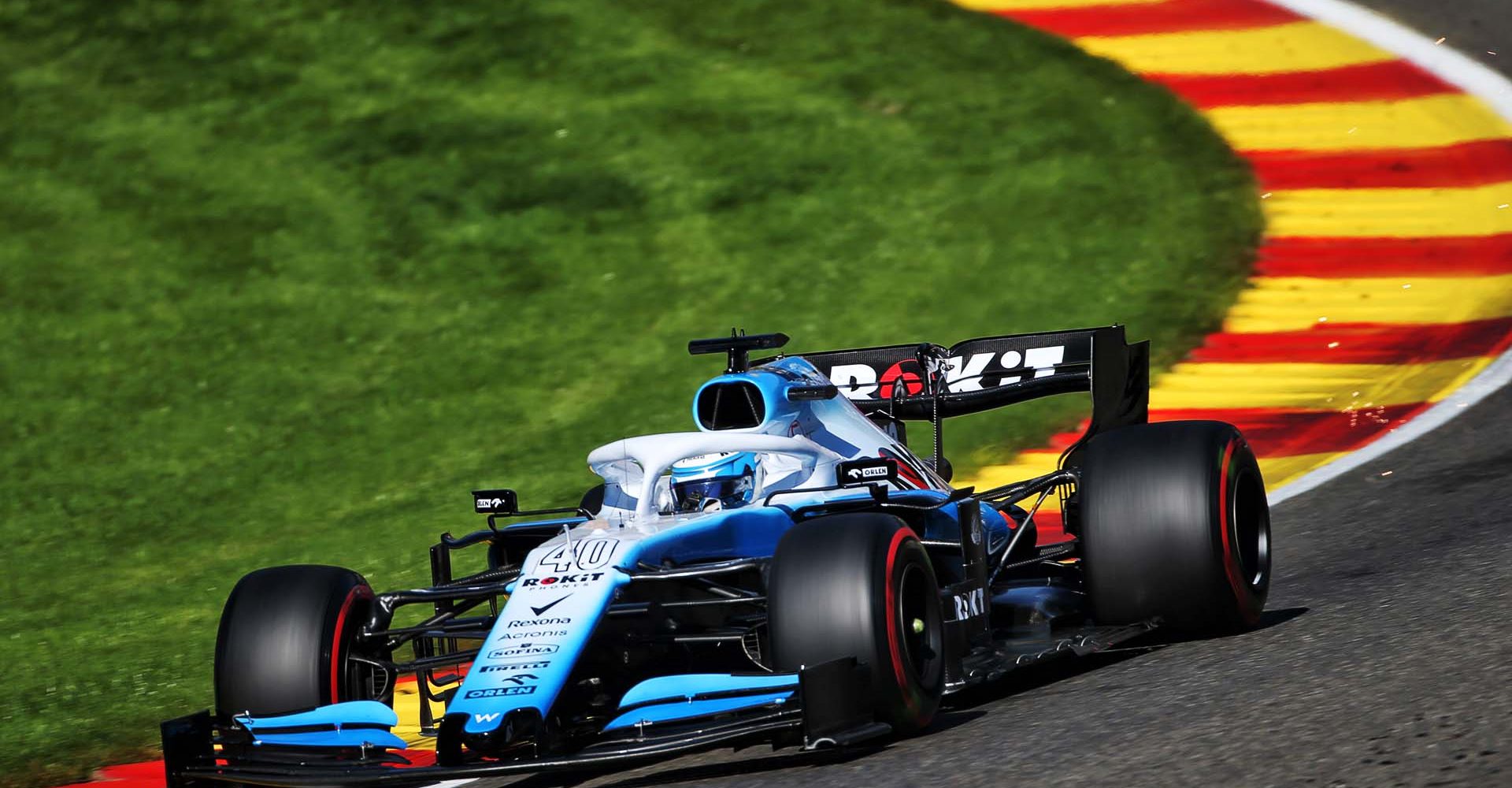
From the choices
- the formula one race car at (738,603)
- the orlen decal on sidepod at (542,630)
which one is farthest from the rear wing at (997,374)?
the orlen decal on sidepod at (542,630)

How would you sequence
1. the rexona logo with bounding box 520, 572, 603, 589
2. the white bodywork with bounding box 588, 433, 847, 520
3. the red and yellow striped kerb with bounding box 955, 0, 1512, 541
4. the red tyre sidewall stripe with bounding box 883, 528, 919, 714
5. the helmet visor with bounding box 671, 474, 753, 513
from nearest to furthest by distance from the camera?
1. the red tyre sidewall stripe with bounding box 883, 528, 919, 714
2. the rexona logo with bounding box 520, 572, 603, 589
3. the white bodywork with bounding box 588, 433, 847, 520
4. the helmet visor with bounding box 671, 474, 753, 513
5. the red and yellow striped kerb with bounding box 955, 0, 1512, 541

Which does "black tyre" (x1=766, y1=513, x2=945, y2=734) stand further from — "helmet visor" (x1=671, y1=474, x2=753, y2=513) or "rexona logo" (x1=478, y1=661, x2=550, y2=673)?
"helmet visor" (x1=671, y1=474, x2=753, y2=513)

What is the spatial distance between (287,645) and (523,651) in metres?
1.05

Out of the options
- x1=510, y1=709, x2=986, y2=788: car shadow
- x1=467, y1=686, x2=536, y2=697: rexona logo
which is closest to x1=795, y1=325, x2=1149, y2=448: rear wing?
x1=510, y1=709, x2=986, y2=788: car shadow

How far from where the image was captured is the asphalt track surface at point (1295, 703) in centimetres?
479

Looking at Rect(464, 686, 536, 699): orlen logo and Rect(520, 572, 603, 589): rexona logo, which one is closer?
Rect(464, 686, 536, 699): orlen logo

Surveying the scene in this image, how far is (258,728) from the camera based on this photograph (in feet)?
19.5

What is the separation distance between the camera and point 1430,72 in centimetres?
1531

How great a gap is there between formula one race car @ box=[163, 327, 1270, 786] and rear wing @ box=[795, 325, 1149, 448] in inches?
23.6

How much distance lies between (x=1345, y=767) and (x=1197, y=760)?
1.29 feet

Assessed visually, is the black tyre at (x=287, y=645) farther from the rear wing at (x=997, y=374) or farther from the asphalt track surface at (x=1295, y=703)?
the rear wing at (x=997, y=374)

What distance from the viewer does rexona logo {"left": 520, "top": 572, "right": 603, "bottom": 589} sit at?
570 centimetres

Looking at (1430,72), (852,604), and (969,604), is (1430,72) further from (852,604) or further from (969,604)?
(852,604)

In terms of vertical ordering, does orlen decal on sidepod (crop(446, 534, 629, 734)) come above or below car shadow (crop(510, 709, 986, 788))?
above
